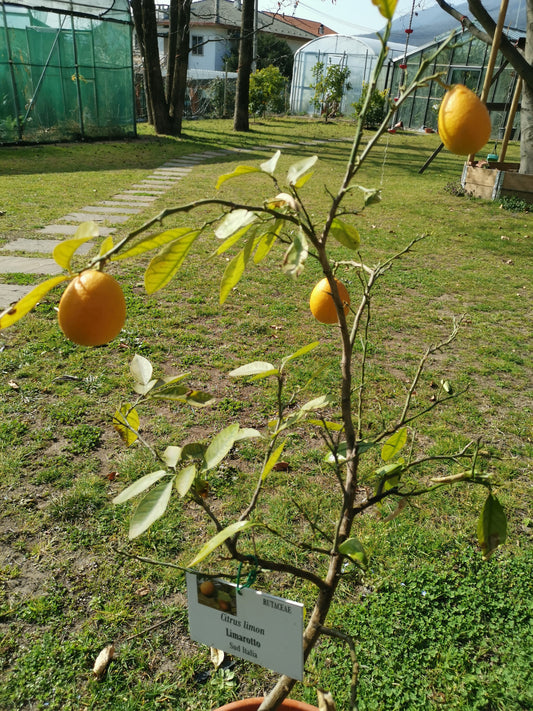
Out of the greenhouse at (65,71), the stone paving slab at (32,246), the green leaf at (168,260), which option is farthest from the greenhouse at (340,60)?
the green leaf at (168,260)

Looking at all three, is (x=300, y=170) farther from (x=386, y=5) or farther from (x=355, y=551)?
(x=355, y=551)

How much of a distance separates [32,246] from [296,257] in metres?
5.36

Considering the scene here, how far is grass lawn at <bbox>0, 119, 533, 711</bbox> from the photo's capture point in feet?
5.67

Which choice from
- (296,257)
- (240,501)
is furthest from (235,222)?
(240,501)

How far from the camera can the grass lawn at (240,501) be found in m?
1.73

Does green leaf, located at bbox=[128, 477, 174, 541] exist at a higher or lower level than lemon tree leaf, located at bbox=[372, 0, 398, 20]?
lower

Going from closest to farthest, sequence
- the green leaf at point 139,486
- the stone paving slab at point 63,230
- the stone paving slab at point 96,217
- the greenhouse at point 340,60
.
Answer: the green leaf at point 139,486, the stone paving slab at point 63,230, the stone paving slab at point 96,217, the greenhouse at point 340,60

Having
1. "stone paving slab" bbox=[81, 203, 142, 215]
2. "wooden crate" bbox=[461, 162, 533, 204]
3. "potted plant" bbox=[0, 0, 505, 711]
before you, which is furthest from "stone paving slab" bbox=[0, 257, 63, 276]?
"wooden crate" bbox=[461, 162, 533, 204]

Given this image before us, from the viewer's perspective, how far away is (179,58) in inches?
557

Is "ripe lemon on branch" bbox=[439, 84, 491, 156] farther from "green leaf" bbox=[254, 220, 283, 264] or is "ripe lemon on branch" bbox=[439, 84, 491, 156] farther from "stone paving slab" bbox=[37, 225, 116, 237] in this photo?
"stone paving slab" bbox=[37, 225, 116, 237]

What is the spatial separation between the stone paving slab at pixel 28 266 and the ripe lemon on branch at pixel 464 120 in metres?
4.37

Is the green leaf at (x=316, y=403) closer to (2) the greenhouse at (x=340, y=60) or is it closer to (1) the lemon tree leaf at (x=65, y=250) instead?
(1) the lemon tree leaf at (x=65, y=250)

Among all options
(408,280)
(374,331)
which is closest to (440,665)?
(374,331)

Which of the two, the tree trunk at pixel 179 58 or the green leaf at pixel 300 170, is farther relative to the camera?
the tree trunk at pixel 179 58
